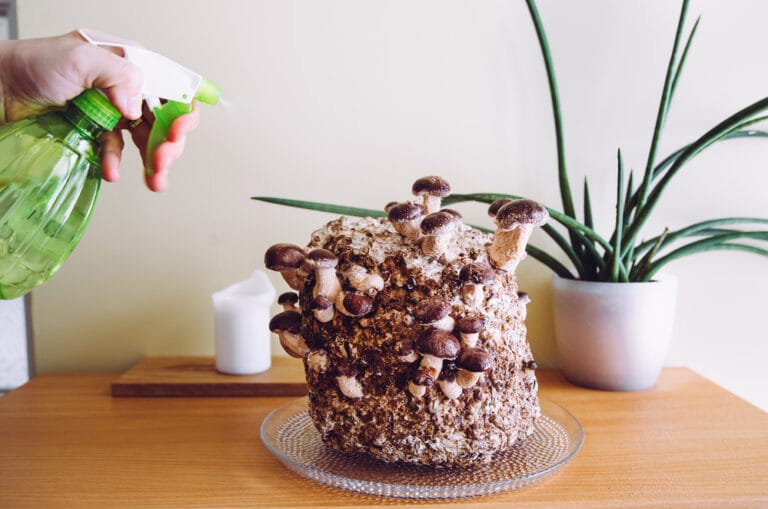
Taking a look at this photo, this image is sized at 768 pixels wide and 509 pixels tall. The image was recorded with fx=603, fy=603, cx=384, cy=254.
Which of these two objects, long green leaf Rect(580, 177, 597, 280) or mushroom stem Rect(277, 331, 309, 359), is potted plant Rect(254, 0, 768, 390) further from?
mushroom stem Rect(277, 331, 309, 359)

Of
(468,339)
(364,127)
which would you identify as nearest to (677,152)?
(364,127)

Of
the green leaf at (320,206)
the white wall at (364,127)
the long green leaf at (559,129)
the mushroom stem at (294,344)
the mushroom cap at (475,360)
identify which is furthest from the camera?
the white wall at (364,127)

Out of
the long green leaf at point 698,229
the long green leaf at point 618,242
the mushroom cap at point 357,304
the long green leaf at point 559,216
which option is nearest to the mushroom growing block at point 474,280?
the mushroom cap at point 357,304

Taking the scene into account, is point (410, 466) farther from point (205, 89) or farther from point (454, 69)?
point (454, 69)

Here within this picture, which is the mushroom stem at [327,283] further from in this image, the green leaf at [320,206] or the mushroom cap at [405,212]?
the green leaf at [320,206]

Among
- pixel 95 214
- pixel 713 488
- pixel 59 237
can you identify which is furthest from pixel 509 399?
pixel 95 214

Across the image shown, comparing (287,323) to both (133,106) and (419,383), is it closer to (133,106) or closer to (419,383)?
(419,383)
